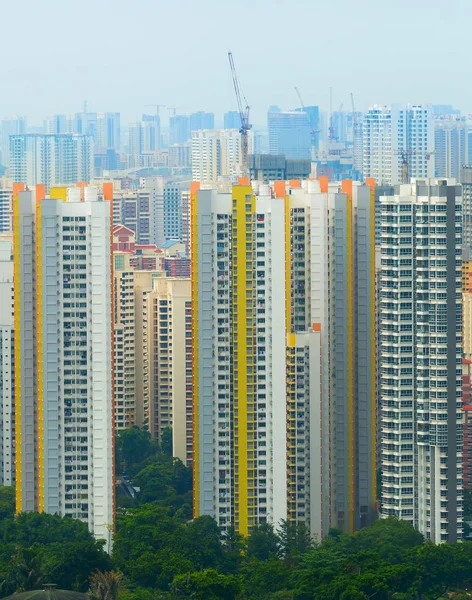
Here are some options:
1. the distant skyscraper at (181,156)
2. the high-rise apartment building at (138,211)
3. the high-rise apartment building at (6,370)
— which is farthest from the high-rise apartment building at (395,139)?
the high-rise apartment building at (6,370)

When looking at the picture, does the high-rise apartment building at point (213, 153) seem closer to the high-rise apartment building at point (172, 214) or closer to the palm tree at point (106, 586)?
the high-rise apartment building at point (172, 214)

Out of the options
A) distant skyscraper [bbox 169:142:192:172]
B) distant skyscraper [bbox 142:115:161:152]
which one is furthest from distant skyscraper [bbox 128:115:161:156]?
distant skyscraper [bbox 169:142:192:172]

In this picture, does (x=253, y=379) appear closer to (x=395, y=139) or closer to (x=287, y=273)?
(x=287, y=273)

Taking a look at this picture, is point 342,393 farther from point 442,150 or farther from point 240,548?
point 442,150

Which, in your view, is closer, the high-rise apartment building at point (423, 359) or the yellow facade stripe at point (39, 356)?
the high-rise apartment building at point (423, 359)

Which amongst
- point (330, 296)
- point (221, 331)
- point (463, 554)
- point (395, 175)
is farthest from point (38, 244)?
point (395, 175)
